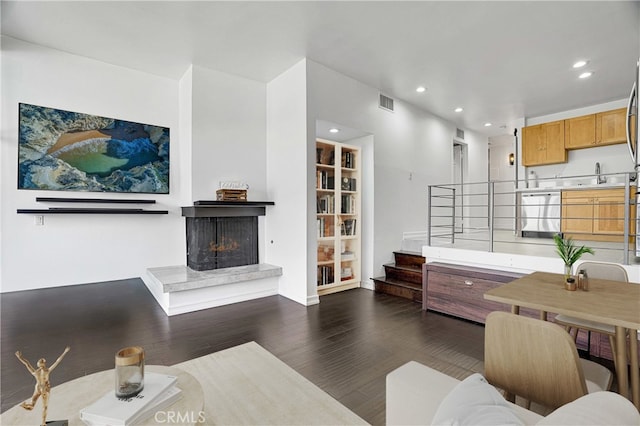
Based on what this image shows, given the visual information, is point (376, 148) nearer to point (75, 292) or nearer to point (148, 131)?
point (148, 131)

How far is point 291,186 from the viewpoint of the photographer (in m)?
4.36


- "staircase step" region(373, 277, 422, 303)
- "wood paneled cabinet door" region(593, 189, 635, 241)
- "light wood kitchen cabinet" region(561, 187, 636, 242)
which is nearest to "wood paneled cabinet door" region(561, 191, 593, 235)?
"light wood kitchen cabinet" region(561, 187, 636, 242)

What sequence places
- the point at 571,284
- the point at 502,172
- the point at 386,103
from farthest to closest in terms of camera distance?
1. the point at 502,172
2. the point at 386,103
3. the point at 571,284

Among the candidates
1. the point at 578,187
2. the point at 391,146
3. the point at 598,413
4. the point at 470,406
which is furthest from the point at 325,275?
the point at 578,187

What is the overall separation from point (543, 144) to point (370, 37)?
494 centimetres

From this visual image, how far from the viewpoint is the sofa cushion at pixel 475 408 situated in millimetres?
768

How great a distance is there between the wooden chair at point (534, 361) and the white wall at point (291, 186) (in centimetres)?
288

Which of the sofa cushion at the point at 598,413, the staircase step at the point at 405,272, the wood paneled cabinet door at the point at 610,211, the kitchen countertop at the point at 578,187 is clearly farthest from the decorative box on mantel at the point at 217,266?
the wood paneled cabinet door at the point at 610,211

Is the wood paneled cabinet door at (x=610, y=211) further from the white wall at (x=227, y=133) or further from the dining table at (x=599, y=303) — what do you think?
the white wall at (x=227, y=133)

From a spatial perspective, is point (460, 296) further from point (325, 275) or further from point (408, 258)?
point (325, 275)

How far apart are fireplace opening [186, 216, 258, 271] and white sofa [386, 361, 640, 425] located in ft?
11.8

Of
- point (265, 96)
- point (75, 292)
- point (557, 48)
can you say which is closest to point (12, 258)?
point (75, 292)

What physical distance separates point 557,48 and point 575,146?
304cm
